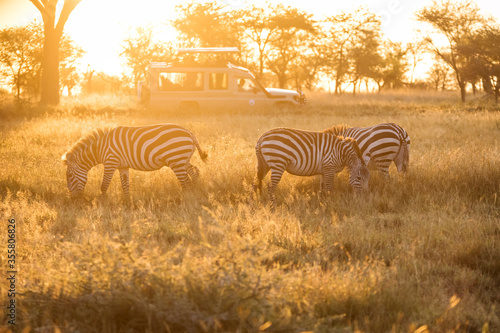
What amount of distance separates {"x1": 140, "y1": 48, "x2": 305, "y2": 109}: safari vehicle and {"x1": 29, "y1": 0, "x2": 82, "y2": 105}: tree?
494 cm

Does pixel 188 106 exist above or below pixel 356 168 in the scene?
above

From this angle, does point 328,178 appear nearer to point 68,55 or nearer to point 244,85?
point 244,85

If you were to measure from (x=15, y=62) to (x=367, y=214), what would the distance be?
2508 centimetres

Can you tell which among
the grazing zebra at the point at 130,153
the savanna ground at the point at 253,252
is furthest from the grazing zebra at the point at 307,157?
the grazing zebra at the point at 130,153

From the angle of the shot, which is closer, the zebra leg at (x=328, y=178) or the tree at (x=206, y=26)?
the zebra leg at (x=328, y=178)

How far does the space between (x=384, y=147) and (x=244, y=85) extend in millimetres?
14696

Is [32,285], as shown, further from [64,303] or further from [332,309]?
[332,309]

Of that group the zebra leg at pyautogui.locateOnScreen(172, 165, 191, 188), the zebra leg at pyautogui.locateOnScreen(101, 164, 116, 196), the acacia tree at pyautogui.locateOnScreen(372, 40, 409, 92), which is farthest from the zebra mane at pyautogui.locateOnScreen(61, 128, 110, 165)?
the acacia tree at pyautogui.locateOnScreen(372, 40, 409, 92)

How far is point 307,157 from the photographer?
7.97 m

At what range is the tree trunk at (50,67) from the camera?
24203 mm

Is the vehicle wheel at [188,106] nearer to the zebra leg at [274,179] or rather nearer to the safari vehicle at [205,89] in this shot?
the safari vehicle at [205,89]

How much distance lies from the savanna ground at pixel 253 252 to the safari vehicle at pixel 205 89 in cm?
1139

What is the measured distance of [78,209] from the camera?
25.6 ft

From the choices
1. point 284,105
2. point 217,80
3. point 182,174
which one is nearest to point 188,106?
point 217,80
